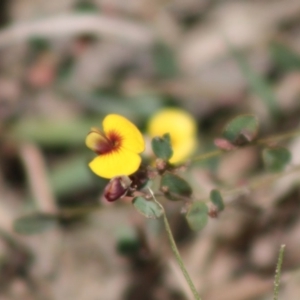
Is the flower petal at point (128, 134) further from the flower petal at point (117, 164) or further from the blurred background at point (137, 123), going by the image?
the blurred background at point (137, 123)

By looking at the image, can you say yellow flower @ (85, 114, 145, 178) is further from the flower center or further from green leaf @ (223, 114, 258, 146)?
green leaf @ (223, 114, 258, 146)

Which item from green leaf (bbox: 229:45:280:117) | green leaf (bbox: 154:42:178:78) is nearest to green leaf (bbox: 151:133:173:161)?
green leaf (bbox: 229:45:280:117)

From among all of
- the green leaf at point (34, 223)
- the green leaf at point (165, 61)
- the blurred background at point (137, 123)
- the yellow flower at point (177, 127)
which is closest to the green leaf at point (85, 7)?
the blurred background at point (137, 123)

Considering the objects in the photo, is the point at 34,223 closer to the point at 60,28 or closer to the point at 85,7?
the point at 60,28

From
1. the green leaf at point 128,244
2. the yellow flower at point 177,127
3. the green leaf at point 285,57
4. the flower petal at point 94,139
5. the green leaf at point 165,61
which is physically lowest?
the flower petal at point 94,139

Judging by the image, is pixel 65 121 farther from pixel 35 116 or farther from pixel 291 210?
pixel 291 210

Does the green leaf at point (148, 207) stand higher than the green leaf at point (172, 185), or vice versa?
the green leaf at point (172, 185)
